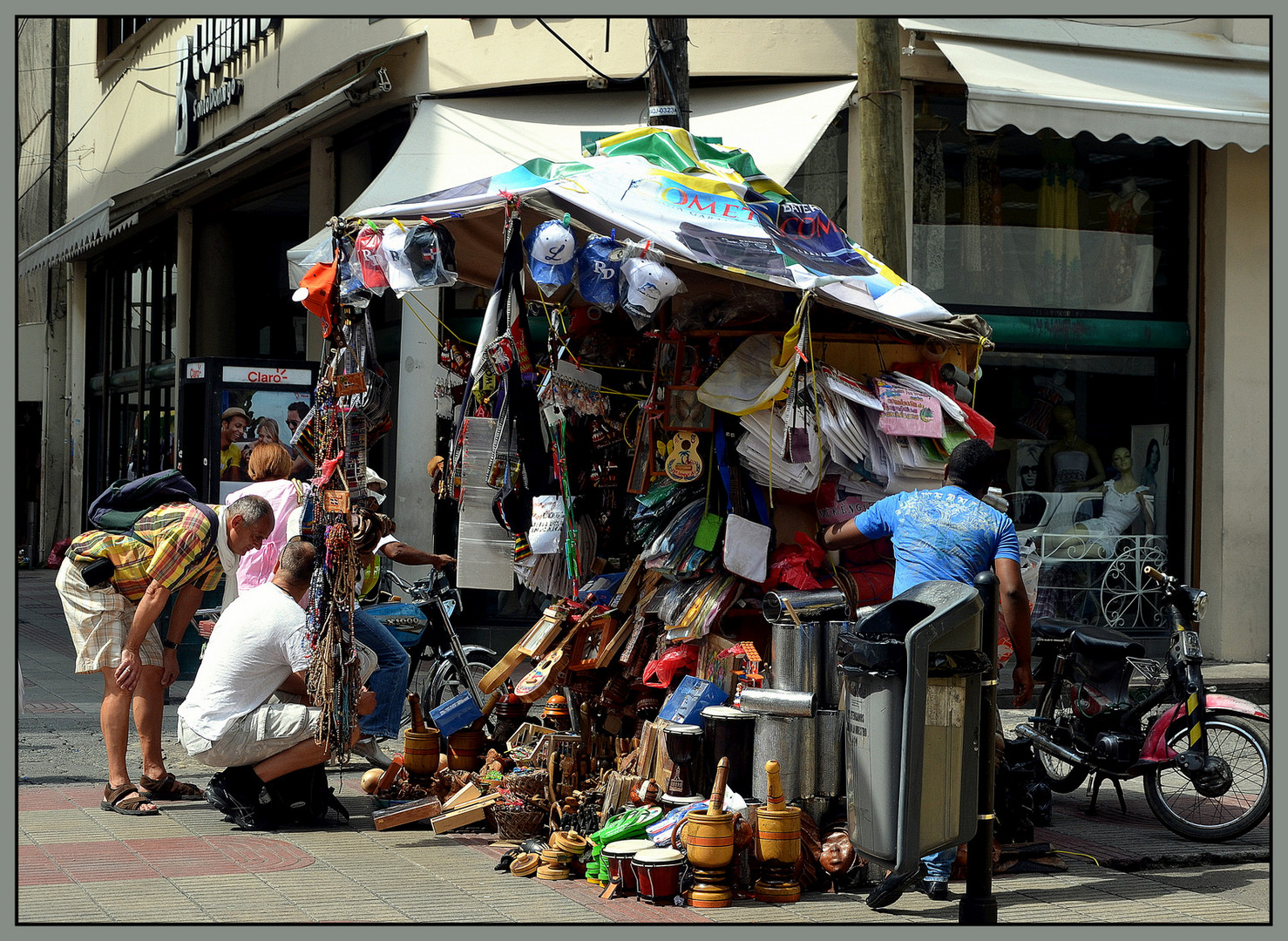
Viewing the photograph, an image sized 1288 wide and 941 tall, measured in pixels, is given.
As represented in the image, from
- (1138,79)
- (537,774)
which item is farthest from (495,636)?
(1138,79)

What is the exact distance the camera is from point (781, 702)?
5383 mm

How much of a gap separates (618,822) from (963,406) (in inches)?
106

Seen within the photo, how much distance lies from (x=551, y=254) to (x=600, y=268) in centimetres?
22

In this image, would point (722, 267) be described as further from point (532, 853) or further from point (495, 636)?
point (495, 636)

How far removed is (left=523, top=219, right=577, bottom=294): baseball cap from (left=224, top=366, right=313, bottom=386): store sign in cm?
617

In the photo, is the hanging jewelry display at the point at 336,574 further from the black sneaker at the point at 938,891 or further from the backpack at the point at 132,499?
the black sneaker at the point at 938,891

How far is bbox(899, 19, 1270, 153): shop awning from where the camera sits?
10.4m

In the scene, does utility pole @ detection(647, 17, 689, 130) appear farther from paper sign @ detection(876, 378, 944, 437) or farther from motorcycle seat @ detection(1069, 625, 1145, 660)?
motorcycle seat @ detection(1069, 625, 1145, 660)

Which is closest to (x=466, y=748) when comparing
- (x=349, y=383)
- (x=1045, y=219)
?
(x=349, y=383)

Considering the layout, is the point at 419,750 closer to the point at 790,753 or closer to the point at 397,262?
the point at 790,753

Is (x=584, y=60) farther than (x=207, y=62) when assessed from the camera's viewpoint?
No

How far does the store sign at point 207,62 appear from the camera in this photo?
15086 mm

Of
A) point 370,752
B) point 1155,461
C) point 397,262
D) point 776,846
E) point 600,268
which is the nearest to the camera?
point 776,846

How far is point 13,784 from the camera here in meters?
5.34
